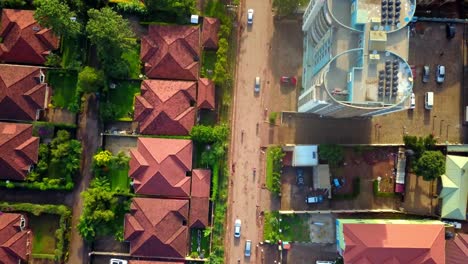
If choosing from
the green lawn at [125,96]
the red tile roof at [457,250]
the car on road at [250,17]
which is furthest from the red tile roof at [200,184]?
the red tile roof at [457,250]

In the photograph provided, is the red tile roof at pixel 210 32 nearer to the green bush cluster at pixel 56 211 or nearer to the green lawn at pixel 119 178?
the green lawn at pixel 119 178

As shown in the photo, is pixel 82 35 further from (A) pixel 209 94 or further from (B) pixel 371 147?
(B) pixel 371 147

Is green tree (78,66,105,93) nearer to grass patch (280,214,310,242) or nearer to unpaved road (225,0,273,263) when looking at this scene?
unpaved road (225,0,273,263)

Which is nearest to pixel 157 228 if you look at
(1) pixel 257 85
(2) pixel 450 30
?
(1) pixel 257 85

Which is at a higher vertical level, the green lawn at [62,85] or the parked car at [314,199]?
the green lawn at [62,85]

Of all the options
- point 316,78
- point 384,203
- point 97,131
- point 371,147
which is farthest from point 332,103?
point 97,131

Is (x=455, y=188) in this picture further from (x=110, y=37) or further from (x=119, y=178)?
(x=110, y=37)

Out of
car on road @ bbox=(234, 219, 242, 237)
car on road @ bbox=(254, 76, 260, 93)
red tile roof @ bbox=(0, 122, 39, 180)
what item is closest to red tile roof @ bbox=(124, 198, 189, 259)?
car on road @ bbox=(234, 219, 242, 237)
